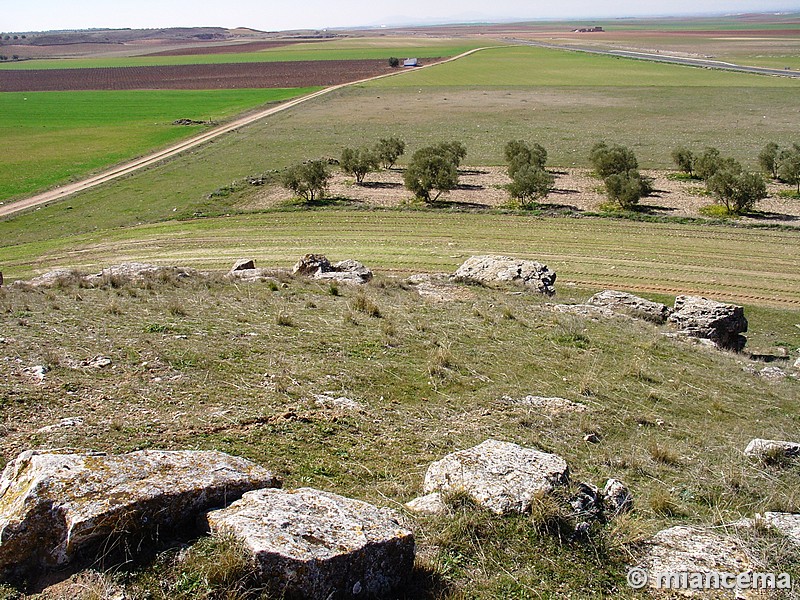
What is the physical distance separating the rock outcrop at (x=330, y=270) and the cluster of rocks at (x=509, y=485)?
1330 cm

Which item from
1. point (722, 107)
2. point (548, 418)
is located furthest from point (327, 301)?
point (722, 107)

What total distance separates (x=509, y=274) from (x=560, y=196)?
19738 millimetres

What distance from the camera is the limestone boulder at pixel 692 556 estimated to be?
6.09 metres

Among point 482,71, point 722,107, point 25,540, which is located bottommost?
point 25,540

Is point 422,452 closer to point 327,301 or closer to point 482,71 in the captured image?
point 327,301

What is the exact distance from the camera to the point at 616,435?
10227 mm

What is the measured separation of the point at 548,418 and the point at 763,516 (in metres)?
3.58

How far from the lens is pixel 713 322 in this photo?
1839cm

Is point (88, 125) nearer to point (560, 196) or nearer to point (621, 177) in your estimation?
point (560, 196)

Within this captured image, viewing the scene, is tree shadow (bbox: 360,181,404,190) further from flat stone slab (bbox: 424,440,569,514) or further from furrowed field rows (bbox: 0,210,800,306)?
flat stone slab (bbox: 424,440,569,514)

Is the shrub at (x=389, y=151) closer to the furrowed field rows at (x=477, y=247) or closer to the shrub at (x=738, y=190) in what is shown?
the furrowed field rows at (x=477, y=247)

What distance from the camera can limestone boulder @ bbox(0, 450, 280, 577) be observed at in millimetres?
5348

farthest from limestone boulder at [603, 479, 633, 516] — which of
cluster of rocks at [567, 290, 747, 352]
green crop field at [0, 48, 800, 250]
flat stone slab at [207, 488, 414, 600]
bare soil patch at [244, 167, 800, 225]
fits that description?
green crop field at [0, 48, 800, 250]

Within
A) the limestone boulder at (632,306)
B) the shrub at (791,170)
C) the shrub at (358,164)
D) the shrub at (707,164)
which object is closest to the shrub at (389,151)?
Answer: the shrub at (358,164)
